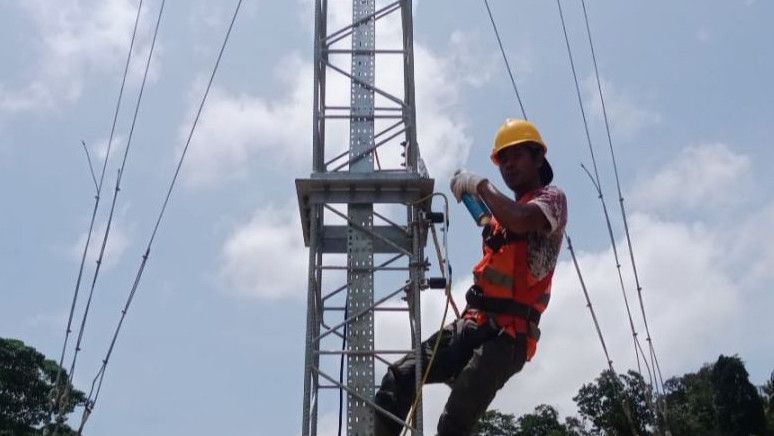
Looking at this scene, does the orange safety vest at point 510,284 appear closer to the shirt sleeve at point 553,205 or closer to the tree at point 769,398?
the shirt sleeve at point 553,205

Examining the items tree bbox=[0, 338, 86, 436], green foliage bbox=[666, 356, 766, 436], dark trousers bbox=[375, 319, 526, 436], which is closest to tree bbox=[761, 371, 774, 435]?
green foliage bbox=[666, 356, 766, 436]

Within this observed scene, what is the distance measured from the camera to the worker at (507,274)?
179 inches

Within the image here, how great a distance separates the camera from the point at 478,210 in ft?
15.9

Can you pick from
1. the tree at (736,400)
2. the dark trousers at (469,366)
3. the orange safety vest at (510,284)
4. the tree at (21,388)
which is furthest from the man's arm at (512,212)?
the tree at (736,400)

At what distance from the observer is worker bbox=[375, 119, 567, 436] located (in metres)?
4.55

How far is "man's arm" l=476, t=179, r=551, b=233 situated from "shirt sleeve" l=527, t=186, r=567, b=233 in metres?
0.03

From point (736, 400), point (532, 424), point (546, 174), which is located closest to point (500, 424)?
point (532, 424)

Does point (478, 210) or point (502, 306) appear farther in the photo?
point (478, 210)

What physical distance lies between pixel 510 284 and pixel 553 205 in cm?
44

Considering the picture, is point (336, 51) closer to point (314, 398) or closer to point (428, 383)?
point (314, 398)

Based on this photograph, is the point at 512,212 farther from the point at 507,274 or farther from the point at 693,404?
the point at 693,404

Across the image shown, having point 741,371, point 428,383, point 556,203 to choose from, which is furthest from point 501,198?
point 741,371

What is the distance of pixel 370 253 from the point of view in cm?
743

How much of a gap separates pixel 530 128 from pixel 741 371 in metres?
51.9
